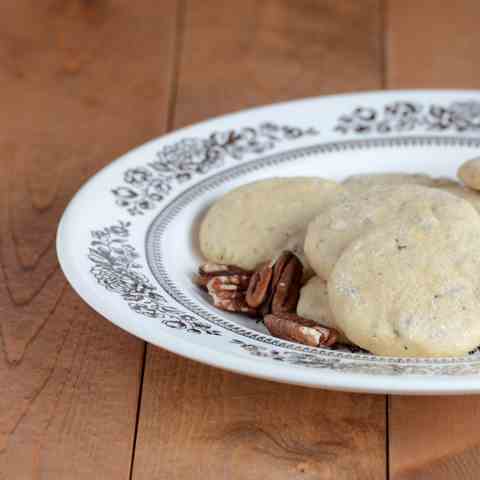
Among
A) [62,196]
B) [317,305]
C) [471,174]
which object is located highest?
[471,174]

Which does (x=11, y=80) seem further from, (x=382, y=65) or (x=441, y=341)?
(x=441, y=341)

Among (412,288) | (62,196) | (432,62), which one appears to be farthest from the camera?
(432,62)

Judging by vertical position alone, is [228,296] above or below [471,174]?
below

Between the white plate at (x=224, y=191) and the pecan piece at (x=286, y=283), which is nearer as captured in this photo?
the white plate at (x=224, y=191)

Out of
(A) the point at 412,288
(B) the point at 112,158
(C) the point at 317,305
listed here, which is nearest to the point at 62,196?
(B) the point at 112,158

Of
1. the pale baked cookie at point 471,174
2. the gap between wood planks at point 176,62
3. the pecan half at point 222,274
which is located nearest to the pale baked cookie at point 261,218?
the pecan half at point 222,274

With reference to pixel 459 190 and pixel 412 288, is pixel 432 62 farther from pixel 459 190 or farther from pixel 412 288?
pixel 412 288

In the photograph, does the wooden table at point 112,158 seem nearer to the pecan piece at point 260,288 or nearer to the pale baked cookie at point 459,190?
the pecan piece at point 260,288
